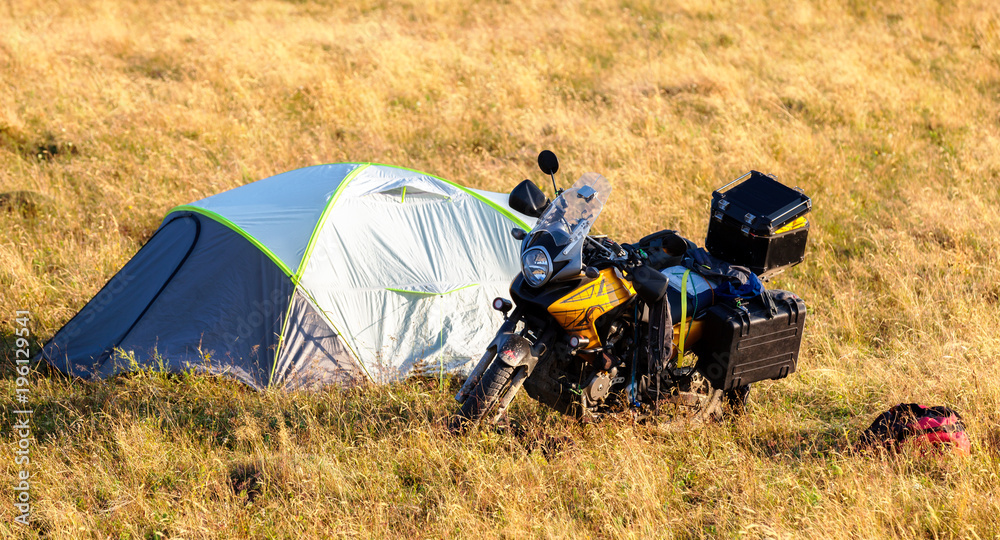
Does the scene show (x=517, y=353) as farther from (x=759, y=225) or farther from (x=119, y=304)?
(x=119, y=304)

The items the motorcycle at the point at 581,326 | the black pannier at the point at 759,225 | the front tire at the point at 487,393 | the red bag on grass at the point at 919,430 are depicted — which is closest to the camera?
the motorcycle at the point at 581,326

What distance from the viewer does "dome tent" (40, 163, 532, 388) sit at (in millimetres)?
5344

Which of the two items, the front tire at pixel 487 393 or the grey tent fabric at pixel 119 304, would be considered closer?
the front tire at pixel 487 393

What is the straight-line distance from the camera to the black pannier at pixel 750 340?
4.33m

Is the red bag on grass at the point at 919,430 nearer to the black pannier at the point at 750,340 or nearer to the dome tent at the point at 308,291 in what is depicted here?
the black pannier at the point at 750,340

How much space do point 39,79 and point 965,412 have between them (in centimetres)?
1255

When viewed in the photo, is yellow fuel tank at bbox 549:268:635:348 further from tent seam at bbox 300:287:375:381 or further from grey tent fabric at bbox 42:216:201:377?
grey tent fabric at bbox 42:216:201:377

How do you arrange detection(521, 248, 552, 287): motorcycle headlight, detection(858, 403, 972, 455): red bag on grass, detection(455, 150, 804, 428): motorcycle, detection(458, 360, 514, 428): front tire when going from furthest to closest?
detection(858, 403, 972, 455): red bag on grass, detection(458, 360, 514, 428): front tire, detection(455, 150, 804, 428): motorcycle, detection(521, 248, 552, 287): motorcycle headlight

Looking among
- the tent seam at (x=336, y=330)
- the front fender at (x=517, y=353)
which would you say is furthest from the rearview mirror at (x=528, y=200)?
the tent seam at (x=336, y=330)

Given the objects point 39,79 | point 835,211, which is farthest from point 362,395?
point 39,79

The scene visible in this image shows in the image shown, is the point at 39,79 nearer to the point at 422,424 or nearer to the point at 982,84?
the point at 422,424

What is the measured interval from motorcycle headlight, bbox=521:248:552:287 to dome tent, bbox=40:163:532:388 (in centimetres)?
179

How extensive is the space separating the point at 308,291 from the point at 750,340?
3.00 metres

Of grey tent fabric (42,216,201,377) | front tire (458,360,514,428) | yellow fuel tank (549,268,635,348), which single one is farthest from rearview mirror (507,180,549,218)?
grey tent fabric (42,216,201,377)
